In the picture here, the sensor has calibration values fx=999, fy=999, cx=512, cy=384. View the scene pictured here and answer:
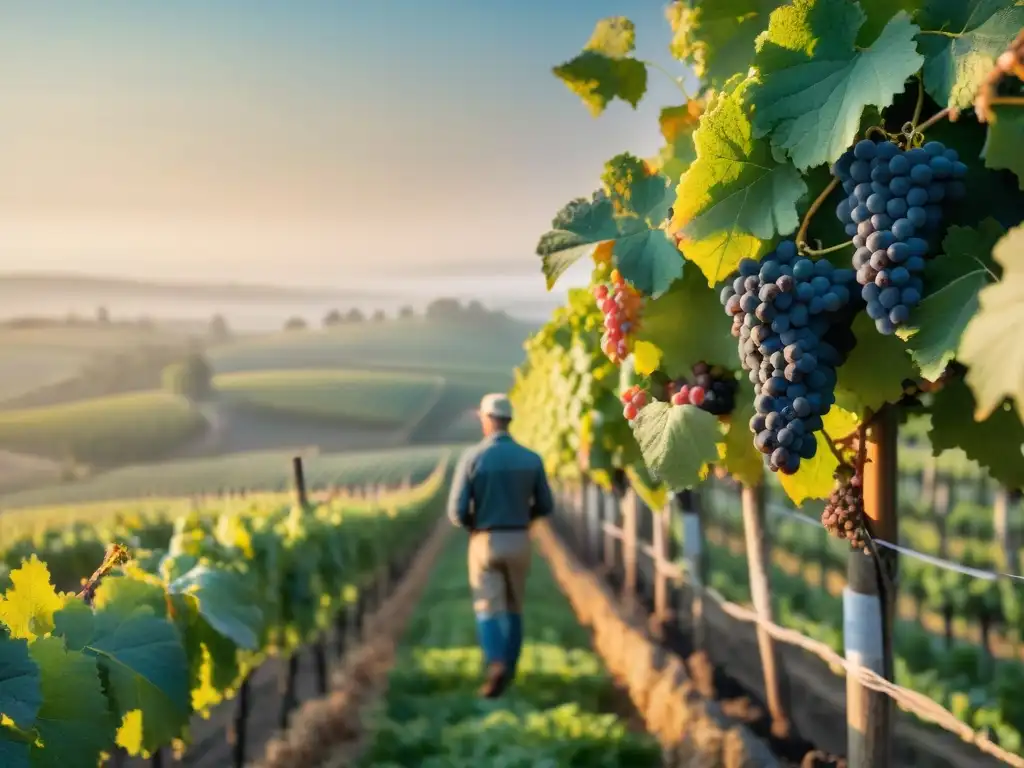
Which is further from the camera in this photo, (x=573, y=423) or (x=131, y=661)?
(x=573, y=423)

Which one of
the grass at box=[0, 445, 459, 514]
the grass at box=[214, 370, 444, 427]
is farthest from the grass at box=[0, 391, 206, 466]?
the grass at box=[214, 370, 444, 427]

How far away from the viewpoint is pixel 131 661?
2.68 m

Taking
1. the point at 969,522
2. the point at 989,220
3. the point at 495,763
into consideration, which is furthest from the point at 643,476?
the point at 969,522

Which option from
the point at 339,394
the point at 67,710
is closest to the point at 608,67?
the point at 67,710

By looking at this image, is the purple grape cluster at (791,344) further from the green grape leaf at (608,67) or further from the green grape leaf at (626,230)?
the green grape leaf at (608,67)

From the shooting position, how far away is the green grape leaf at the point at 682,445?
2398mm

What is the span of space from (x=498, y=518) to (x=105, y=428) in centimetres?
6893

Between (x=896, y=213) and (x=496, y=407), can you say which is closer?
(x=896, y=213)

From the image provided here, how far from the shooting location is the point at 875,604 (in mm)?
2938

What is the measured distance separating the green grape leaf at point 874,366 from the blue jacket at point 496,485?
476cm

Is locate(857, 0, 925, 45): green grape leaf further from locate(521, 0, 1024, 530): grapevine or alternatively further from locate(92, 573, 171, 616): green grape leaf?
locate(92, 573, 171, 616): green grape leaf

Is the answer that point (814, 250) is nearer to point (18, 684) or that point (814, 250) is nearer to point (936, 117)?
point (936, 117)

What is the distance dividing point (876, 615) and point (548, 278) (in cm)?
146

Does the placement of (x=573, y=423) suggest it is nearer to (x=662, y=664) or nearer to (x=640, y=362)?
(x=662, y=664)
